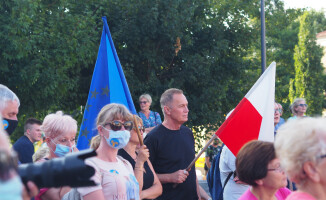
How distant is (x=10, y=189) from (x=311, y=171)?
1.74 meters

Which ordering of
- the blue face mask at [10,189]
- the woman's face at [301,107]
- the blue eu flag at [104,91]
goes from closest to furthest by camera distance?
1. the blue face mask at [10,189]
2. the blue eu flag at [104,91]
3. the woman's face at [301,107]

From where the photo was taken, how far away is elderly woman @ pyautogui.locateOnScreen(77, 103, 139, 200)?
3.61 meters

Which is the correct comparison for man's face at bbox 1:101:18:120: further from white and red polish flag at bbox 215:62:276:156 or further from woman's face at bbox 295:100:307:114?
woman's face at bbox 295:100:307:114

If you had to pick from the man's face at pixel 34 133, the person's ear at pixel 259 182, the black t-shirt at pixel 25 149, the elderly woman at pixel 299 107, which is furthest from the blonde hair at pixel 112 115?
the elderly woman at pixel 299 107

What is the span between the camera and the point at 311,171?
258 cm

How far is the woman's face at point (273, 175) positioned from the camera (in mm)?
3330

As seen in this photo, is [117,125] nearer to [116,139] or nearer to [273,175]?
[116,139]

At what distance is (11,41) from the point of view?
33.1ft

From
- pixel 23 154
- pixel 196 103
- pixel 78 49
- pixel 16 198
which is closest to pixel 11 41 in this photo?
pixel 78 49

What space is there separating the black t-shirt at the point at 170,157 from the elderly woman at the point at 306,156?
9.37 ft

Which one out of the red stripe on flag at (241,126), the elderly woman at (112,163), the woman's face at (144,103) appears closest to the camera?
the elderly woman at (112,163)

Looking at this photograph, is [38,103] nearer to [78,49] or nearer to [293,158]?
[78,49]

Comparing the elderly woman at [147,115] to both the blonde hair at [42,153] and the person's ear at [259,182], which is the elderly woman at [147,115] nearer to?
the blonde hair at [42,153]

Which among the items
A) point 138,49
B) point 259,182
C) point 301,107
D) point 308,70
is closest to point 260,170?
point 259,182
